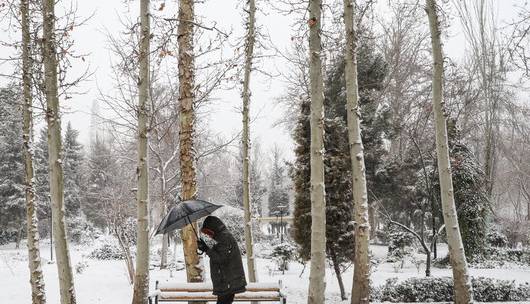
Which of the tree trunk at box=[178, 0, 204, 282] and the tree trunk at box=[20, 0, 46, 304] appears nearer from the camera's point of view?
the tree trunk at box=[178, 0, 204, 282]

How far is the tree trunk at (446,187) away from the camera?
27.6 feet

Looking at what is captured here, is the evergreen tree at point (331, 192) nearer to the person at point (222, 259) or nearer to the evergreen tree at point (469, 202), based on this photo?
the evergreen tree at point (469, 202)

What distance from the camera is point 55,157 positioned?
7211 mm

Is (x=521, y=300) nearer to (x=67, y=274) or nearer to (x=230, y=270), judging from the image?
(x=230, y=270)

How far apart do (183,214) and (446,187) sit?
5.45m

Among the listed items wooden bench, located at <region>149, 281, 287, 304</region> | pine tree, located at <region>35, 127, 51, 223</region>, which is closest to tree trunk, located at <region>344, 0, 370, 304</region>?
wooden bench, located at <region>149, 281, 287, 304</region>

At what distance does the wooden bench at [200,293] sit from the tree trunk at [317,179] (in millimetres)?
632

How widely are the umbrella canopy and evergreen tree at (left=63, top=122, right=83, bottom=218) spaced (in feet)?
109

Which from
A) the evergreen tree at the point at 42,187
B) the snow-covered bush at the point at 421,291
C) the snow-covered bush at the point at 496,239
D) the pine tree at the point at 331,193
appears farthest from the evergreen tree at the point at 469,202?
the evergreen tree at the point at 42,187

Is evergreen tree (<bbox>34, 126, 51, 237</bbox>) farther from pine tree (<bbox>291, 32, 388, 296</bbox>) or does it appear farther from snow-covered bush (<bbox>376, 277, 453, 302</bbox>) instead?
snow-covered bush (<bbox>376, 277, 453, 302</bbox>)

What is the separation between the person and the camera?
5512 millimetres

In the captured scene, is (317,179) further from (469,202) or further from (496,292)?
(469,202)

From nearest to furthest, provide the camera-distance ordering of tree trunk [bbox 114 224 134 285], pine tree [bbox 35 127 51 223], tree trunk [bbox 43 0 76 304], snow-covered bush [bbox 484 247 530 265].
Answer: tree trunk [bbox 43 0 76 304], tree trunk [bbox 114 224 134 285], snow-covered bush [bbox 484 247 530 265], pine tree [bbox 35 127 51 223]

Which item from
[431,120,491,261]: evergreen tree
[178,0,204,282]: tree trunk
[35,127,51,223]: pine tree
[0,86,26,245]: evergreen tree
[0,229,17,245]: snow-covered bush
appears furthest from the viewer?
[0,229,17,245]: snow-covered bush
